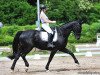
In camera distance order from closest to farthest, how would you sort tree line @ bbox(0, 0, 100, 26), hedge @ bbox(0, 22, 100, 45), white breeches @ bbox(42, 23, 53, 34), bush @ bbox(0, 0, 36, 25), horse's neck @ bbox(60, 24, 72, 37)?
white breeches @ bbox(42, 23, 53, 34) < horse's neck @ bbox(60, 24, 72, 37) < hedge @ bbox(0, 22, 100, 45) < bush @ bbox(0, 0, 36, 25) < tree line @ bbox(0, 0, 100, 26)

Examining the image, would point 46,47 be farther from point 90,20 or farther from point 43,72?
point 90,20

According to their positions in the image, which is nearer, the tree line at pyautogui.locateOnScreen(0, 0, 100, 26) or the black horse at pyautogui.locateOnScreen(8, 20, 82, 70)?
the black horse at pyautogui.locateOnScreen(8, 20, 82, 70)

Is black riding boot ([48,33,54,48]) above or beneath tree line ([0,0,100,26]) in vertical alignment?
above

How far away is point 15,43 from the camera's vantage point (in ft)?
59.9

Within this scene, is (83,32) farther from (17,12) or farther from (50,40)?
(50,40)

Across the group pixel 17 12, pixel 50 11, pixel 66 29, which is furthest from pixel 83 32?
pixel 66 29

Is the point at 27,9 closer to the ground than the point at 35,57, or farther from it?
closer to the ground

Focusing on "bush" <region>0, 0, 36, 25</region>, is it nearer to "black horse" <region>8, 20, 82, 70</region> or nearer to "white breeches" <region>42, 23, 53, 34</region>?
"black horse" <region>8, 20, 82, 70</region>

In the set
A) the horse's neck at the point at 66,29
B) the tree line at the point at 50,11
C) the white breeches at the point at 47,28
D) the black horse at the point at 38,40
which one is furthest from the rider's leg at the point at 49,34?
the tree line at the point at 50,11

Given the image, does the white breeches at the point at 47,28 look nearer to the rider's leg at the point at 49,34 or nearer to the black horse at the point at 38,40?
the rider's leg at the point at 49,34

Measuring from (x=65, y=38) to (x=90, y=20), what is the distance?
28.0m

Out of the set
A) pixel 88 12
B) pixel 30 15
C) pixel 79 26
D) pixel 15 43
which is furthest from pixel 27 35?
pixel 88 12

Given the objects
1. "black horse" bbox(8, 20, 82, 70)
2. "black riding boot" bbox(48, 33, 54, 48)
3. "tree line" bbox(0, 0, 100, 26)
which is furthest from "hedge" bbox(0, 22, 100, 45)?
"black riding boot" bbox(48, 33, 54, 48)

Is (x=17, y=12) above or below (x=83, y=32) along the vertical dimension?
below
